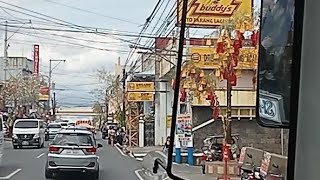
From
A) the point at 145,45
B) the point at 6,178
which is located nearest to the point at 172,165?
the point at 6,178

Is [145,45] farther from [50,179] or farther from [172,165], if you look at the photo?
[172,165]

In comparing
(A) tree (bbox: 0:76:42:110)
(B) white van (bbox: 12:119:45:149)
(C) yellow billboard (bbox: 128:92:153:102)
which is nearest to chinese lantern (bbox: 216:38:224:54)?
(C) yellow billboard (bbox: 128:92:153:102)

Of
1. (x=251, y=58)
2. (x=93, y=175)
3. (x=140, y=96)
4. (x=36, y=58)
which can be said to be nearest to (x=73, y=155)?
(x=93, y=175)

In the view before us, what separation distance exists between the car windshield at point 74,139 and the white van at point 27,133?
656 inches

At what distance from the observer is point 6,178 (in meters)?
18.2

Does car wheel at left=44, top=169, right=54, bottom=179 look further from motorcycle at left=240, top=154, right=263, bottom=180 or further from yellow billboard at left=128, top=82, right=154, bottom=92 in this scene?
yellow billboard at left=128, top=82, right=154, bottom=92

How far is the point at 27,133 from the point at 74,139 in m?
17.5

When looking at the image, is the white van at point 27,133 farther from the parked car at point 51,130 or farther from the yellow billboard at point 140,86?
the parked car at point 51,130

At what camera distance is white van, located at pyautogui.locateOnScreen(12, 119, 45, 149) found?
33.8m

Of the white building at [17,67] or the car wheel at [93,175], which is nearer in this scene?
the car wheel at [93,175]

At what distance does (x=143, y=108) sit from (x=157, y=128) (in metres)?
4.34

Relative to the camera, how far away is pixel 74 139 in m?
17.3

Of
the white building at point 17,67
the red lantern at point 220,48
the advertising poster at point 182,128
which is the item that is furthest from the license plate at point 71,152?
the white building at point 17,67

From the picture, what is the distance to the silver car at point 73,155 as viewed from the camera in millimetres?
17016
